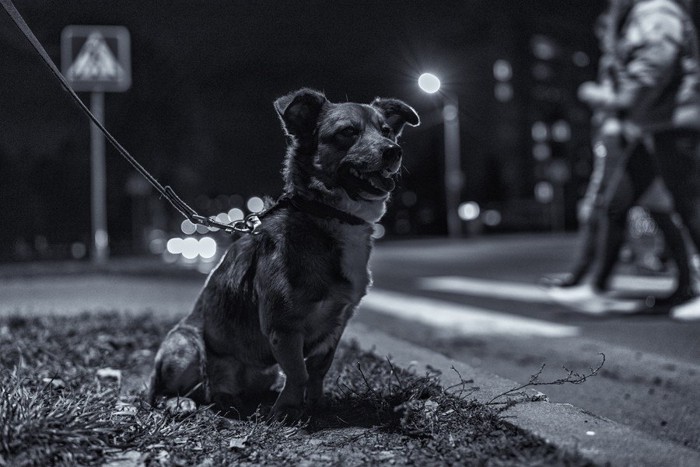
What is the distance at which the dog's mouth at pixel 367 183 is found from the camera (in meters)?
2.96

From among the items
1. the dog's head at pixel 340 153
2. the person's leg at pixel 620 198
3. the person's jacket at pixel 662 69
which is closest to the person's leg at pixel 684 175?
the person's jacket at pixel 662 69

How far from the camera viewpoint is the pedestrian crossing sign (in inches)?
569

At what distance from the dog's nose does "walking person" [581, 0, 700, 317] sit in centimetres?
450

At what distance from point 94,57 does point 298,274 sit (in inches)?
514

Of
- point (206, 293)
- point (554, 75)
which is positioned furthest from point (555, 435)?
point (554, 75)

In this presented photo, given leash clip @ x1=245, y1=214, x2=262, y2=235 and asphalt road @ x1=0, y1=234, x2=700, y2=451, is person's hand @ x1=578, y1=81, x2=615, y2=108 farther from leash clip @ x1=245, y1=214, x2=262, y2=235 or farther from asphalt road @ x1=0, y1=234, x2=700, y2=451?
leash clip @ x1=245, y1=214, x2=262, y2=235

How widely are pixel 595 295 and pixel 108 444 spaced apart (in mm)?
6093

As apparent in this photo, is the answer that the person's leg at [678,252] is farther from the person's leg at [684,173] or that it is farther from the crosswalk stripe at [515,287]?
the crosswalk stripe at [515,287]

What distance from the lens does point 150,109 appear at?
3628 centimetres

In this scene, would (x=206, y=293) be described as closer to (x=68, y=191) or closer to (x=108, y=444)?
(x=108, y=444)

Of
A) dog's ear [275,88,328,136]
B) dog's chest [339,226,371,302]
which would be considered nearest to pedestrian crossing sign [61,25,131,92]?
dog's ear [275,88,328,136]

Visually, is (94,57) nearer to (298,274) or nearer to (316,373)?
(316,373)

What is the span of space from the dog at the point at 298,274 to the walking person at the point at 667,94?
161 inches

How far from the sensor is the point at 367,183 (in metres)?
2.98
